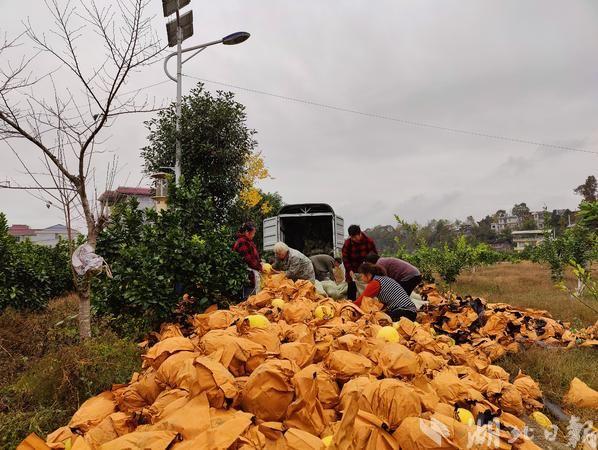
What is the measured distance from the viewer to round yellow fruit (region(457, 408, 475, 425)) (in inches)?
94.8

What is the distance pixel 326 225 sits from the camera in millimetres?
11086

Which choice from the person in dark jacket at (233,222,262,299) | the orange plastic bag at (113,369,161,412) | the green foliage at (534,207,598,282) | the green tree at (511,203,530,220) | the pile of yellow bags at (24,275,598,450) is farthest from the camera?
the green tree at (511,203,530,220)

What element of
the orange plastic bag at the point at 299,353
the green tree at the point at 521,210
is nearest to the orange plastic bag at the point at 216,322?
the orange plastic bag at the point at 299,353

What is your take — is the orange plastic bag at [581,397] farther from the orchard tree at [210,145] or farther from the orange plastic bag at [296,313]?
the orchard tree at [210,145]

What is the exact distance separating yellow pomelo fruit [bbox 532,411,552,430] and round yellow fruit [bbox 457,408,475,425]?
0.83 meters

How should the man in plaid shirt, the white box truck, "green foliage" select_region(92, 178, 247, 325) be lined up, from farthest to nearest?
the white box truck < the man in plaid shirt < "green foliage" select_region(92, 178, 247, 325)

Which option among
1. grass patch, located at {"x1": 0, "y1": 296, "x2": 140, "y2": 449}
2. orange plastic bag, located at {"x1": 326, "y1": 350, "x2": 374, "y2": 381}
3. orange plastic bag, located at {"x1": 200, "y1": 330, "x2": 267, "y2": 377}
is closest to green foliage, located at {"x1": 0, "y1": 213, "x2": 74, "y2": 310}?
grass patch, located at {"x1": 0, "y1": 296, "x2": 140, "y2": 449}

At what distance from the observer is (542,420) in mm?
2969

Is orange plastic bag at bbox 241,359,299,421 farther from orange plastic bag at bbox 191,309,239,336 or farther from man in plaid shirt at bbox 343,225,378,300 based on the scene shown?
man in plaid shirt at bbox 343,225,378,300

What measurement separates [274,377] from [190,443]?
57 centimetres

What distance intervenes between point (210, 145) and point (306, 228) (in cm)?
334

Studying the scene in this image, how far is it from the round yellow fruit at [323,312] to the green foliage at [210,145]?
639 cm

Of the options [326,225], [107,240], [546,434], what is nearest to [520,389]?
[546,434]

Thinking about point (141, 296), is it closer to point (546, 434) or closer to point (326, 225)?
point (546, 434)
